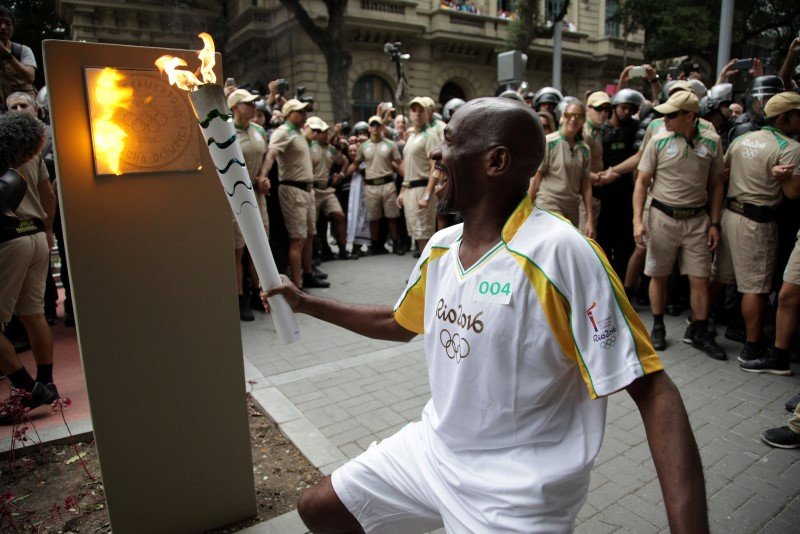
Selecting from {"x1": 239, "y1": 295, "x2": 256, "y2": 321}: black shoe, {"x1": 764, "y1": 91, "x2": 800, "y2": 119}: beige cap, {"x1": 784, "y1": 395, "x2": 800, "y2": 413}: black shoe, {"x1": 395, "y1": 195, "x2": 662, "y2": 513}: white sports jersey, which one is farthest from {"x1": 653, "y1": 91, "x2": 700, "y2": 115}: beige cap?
{"x1": 239, "y1": 295, "x2": 256, "y2": 321}: black shoe

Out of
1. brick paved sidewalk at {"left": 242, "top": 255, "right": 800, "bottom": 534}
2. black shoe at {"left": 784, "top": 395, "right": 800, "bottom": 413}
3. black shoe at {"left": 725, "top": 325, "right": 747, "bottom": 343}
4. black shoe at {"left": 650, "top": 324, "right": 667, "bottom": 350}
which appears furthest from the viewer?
black shoe at {"left": 725, "top": 325, "right": 747, "bottom": 343}

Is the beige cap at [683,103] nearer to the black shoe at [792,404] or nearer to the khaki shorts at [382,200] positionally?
the black shoe at [792,404]

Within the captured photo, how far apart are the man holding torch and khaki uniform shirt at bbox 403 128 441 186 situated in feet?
22.2

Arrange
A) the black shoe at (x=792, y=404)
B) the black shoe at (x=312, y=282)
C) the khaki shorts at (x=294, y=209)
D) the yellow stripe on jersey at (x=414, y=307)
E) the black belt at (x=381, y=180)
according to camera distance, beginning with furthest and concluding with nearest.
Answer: the black belt at (x=381, y=180) < the black shoe at (x=312, y=282) < the khaki shorts at (x=294, y=209) < the black shoe at (x=792, y=404) < the yellow stripe on jersey at (x=414, y=307)

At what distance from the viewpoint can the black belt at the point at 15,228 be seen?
4027 millimetres

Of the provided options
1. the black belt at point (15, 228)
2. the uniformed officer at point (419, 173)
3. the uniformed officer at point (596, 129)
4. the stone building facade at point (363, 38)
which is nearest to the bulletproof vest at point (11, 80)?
the black belt at point (15, 228)

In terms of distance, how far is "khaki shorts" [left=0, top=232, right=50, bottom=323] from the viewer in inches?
161

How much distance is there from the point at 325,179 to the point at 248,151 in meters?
2.59

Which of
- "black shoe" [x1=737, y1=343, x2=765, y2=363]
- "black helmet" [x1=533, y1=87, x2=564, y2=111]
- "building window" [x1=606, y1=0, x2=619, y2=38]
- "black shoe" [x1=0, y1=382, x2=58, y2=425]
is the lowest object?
"black shoe" [x1=737, y1=343, x2=765, y2=363]

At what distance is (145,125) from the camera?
2443 mm

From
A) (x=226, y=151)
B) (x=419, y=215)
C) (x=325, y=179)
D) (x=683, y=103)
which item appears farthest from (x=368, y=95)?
(x=226, y=151)

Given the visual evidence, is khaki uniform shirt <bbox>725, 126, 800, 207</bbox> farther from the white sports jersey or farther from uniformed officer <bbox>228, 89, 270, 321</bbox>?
uniformed officer <bbox>228, 89, 270, 321</bbox>

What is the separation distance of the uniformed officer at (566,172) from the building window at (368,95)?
2224cm

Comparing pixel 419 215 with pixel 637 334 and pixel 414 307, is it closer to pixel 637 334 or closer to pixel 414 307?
pixel 414 307
